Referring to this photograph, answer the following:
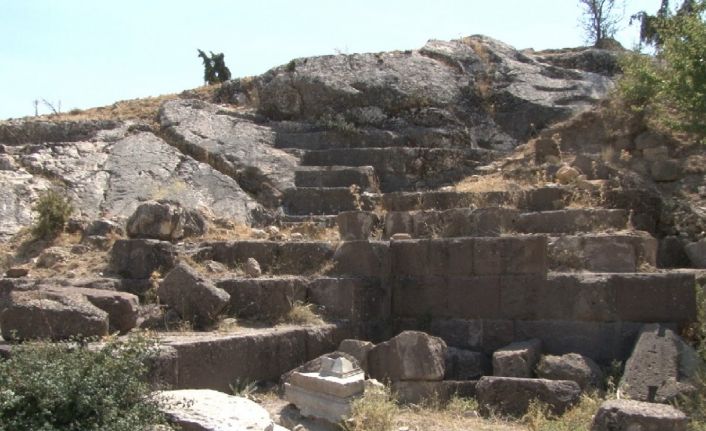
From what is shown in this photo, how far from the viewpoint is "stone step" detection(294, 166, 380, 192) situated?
12875 mm

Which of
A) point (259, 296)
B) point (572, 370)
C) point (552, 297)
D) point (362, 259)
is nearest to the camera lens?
point (572, 370)

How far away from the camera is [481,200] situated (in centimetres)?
1111

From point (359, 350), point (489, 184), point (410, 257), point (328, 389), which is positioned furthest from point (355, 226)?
point (489, 184)

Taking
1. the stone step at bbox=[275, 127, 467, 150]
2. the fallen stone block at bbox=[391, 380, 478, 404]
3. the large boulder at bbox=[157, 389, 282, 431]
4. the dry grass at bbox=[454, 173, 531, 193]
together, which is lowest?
the fallen stone block at bbox=[391, 380, 478, 404]

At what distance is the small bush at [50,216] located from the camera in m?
10.4

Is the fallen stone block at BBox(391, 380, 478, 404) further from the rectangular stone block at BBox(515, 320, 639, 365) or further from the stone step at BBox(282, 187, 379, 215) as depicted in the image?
the stone step at BBox(282, 187, 379, 215)

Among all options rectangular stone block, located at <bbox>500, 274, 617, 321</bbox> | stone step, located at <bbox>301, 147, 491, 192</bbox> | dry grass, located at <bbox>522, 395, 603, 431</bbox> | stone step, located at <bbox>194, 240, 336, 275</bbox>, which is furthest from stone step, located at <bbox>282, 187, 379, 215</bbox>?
dry grass, located at <bbox>522, 395, 603, 431</bbox>

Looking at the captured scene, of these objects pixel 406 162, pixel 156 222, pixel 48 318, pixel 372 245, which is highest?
pixel 406 162

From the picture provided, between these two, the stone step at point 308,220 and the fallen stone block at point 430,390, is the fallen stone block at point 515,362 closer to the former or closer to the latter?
the fallen stone block at point 430,390

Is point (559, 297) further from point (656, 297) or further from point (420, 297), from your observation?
point (420, 297)

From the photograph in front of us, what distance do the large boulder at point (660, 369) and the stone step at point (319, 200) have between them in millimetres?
5400

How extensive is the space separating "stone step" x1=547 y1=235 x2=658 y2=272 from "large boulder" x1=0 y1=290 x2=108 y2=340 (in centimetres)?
523

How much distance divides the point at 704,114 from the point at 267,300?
673 centimetres

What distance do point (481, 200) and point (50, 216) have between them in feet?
19.6
